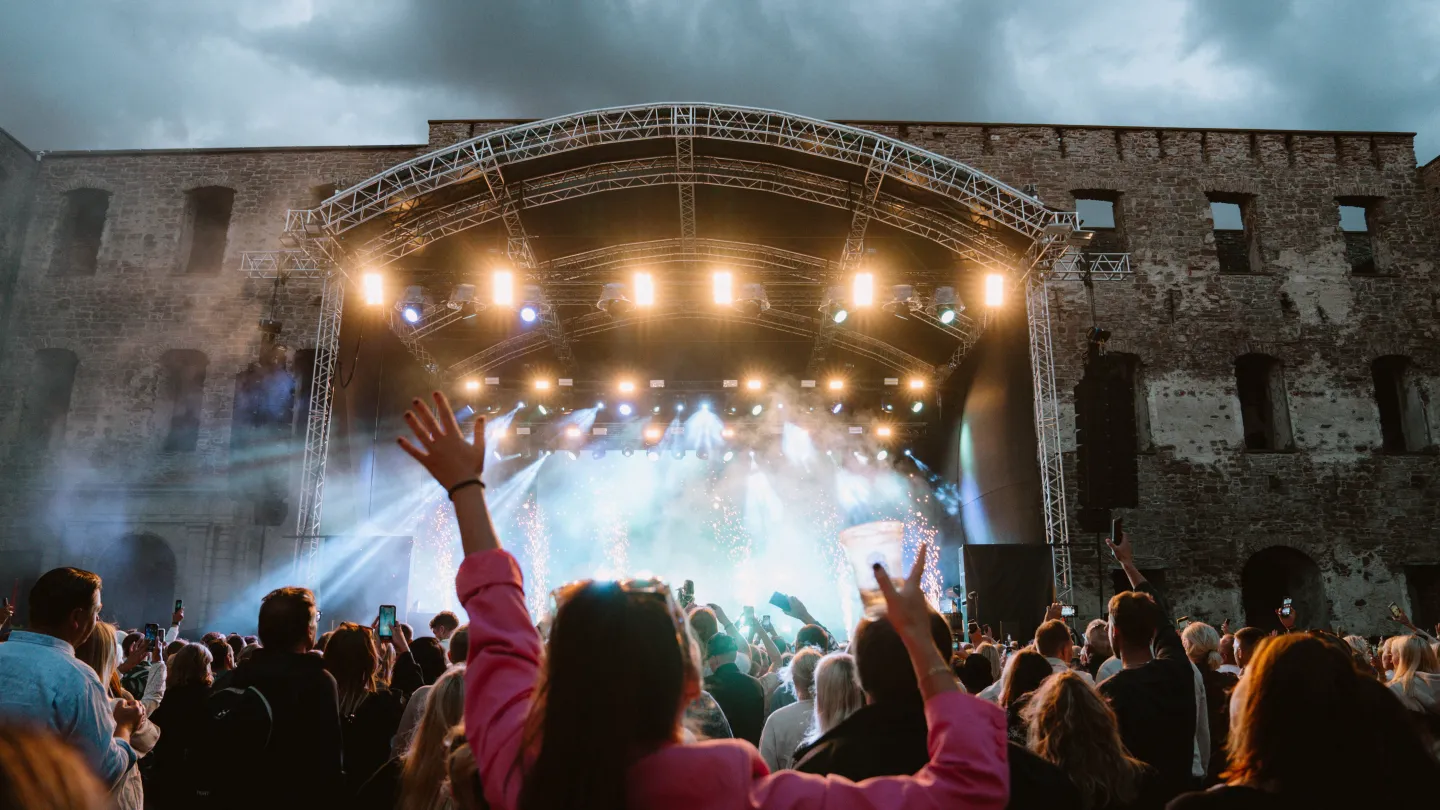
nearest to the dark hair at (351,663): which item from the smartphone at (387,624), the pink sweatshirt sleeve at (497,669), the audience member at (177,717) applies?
the audience member at (177,717)

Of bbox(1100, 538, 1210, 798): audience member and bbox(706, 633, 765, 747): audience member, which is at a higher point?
bbox(1100, 538, 1210, 798): audience member

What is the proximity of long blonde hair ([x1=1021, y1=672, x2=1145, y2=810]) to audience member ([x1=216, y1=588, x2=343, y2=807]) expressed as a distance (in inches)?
95.7

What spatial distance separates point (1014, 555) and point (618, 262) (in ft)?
28.3

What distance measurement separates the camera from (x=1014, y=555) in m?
13.1

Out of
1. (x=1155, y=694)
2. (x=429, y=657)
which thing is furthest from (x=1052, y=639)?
(x=429, y=657)

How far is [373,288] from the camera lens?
1349 centimetres

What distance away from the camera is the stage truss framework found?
12562 millimetres

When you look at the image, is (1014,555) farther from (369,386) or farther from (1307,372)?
(369,386)

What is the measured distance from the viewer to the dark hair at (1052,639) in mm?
4445

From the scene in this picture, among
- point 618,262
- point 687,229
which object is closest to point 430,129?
point 618,262

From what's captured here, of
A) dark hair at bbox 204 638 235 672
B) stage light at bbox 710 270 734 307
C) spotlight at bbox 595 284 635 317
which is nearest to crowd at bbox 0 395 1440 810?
dark hair at bbox 204 638 235 672

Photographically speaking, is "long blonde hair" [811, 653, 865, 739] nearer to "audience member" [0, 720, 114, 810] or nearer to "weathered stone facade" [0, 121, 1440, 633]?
"audience member" [0, 720, 114, 810]

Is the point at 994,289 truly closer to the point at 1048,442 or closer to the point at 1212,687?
the point at 1048,442

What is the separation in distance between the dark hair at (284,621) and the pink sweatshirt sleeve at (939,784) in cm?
249
